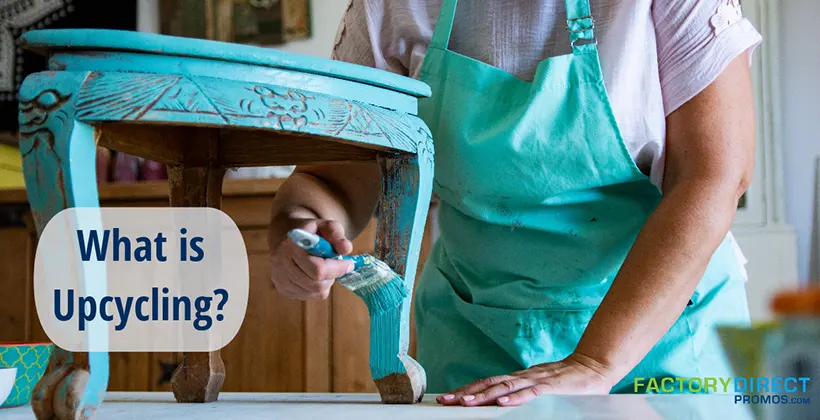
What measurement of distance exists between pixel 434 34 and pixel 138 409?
1.47 ft

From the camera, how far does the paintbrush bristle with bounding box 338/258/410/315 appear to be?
534 mm

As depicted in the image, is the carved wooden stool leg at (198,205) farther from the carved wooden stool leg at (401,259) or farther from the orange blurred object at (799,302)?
the orange blurred object at (799,302)

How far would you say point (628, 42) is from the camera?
698mm

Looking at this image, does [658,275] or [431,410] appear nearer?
[431,410]

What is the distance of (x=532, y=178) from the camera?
28.7 inches

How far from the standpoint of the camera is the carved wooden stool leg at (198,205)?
62 cm

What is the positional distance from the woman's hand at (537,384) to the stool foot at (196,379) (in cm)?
19

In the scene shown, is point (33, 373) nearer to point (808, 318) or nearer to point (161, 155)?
point (161, 155)

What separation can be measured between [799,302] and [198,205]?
49 cm

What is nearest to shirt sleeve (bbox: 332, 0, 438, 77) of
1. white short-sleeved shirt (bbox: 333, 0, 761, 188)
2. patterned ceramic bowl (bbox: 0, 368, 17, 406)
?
white short-sleeved shirt (bbox: 333, 0, 761, 188)

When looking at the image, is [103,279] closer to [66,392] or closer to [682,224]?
[66,392]

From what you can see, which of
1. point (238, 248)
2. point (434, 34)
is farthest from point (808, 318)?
point (238, 248)

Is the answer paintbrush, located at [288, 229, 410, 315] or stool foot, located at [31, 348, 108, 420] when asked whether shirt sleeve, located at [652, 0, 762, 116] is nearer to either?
paintbrush, located at [288, 229, 410, 315]

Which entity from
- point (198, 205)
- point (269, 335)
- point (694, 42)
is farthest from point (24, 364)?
point (269, 335)
